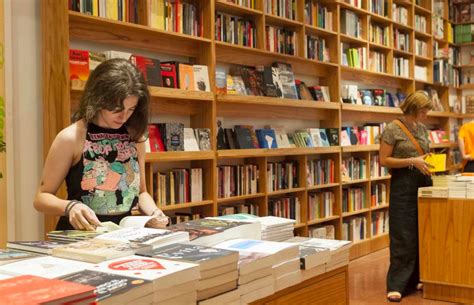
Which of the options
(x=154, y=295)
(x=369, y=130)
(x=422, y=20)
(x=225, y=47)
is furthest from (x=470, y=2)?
(x=154, y=295)

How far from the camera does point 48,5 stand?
11.3 feet

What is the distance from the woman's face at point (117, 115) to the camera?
2.09 meters

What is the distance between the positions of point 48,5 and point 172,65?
1.10 metres

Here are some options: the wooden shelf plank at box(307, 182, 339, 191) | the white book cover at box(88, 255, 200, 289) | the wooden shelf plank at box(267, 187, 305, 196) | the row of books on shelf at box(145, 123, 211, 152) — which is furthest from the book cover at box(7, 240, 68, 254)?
the wooden shelf plank at box(307, 182, 339, 191)

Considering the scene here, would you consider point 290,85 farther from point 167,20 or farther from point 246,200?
point 167,20

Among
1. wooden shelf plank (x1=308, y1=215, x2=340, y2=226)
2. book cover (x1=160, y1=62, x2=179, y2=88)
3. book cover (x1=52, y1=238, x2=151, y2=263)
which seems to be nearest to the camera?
book cover (x1=52, y1=238, x2=151, y2=263)

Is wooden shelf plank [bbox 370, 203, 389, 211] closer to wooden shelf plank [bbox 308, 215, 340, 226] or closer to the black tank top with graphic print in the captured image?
wooden shelf plank [bbox 308, 215, 340, 226]

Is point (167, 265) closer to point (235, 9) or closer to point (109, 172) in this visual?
point (109, 172)

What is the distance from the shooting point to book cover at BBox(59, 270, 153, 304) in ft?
3.75

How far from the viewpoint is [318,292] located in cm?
182

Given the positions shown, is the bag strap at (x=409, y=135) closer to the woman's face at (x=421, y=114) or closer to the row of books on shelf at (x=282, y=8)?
the woman's face at (x=421, y=114)

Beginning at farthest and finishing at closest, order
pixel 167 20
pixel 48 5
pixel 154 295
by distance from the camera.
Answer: pixel 167 20
pixel 48 5
pixel 154 295

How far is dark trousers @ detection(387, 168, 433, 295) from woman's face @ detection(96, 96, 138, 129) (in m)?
2.94

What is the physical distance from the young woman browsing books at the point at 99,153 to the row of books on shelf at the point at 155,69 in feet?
4.47
